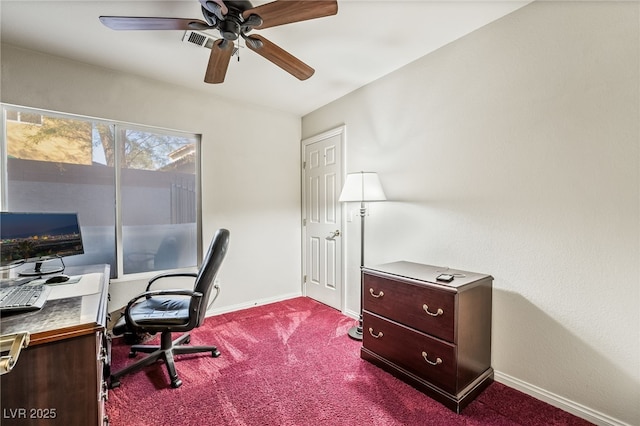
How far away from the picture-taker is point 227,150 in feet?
10.7

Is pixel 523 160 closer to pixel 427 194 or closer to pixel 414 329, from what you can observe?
pixel 427 194

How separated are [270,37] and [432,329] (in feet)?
7.73

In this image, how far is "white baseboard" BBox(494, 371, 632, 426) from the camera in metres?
1.53

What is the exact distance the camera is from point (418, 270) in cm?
214

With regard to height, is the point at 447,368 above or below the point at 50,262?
below

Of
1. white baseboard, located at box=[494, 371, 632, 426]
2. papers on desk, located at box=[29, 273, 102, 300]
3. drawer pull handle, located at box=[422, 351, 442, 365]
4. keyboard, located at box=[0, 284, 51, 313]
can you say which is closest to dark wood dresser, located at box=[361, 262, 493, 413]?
drawer pull handle, located at box=[422, 351, 442, 365]

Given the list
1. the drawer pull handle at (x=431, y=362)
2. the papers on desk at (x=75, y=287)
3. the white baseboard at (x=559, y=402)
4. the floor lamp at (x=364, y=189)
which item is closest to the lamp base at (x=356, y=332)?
the floor lamp at (x=364, y=189)

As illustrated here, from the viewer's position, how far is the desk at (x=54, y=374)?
99cm

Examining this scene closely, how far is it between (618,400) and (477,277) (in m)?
0.87

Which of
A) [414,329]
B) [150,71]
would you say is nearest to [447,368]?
[414,329]

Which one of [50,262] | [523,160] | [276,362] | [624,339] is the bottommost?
[276,362]

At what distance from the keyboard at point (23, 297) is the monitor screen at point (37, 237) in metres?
0.30

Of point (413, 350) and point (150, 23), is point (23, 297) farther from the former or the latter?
point (413, 350)

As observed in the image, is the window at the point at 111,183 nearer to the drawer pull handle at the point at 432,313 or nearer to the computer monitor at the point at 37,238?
the computer monitor at the point at 37,238
